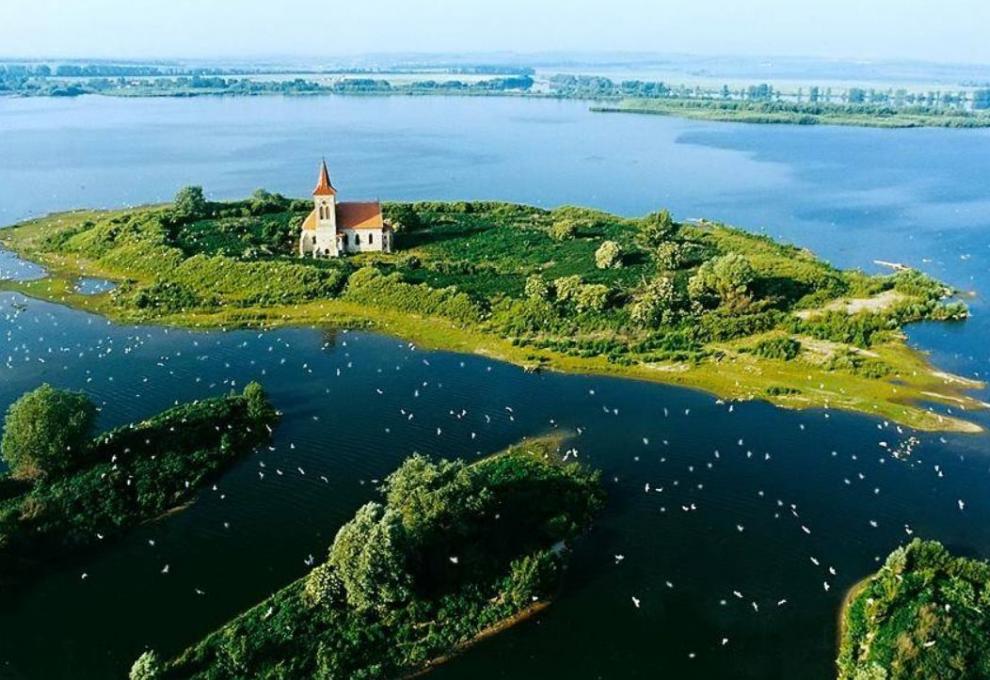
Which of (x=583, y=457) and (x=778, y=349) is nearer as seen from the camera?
(x=583, y=457)

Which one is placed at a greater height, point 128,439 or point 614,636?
point 128,439

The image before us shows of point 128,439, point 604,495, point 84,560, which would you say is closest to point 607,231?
point 604,495

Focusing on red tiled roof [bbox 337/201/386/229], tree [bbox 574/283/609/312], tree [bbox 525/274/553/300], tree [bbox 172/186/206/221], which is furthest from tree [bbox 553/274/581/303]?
tree [bbox 172/186/206/221]

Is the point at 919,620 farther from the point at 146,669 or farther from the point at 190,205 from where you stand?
the point at 190,205

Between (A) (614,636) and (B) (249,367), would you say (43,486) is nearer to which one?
(B) (249,367)

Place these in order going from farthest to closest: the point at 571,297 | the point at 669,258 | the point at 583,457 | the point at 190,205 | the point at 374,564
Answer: the point at 190,205 → the point at 669,258 → the point at 571,297 → the point at 583,457 → the point at 374,564

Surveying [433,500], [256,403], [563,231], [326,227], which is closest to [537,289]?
[563,231]

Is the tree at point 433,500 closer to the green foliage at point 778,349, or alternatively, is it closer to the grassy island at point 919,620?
the grassy island at point 919,620
